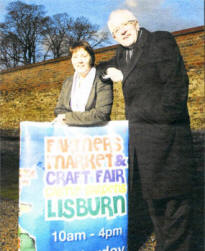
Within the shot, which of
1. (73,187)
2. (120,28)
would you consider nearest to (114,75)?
(120,28)

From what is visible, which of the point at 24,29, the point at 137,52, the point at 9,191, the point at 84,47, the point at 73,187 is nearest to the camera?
the point at 73,187

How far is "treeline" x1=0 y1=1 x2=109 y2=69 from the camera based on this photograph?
317 centimetres

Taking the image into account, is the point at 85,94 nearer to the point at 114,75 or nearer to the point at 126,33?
the point at 114,75

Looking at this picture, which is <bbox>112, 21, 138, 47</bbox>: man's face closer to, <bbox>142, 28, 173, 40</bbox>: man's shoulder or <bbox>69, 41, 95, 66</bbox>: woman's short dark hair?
<bbox>142, 28, 173, 40</bbox>: man's shoulder

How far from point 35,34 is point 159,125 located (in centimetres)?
149

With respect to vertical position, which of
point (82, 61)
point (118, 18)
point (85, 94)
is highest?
point (118, 18)

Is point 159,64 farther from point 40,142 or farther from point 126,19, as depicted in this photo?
point 40,142

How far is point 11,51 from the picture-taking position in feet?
11.6

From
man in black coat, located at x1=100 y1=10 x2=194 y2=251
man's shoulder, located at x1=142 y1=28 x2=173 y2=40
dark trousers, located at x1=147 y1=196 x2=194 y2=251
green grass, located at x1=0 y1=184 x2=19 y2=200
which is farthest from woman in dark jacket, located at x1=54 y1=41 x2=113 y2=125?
green grass, located at x1=0 y1=184 x2=19 y2=200

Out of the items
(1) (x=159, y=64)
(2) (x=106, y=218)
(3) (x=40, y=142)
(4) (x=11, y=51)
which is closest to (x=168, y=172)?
(2) (x=106, y=218)

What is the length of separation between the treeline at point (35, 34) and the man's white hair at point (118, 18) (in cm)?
13

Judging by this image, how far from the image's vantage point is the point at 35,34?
340 cm

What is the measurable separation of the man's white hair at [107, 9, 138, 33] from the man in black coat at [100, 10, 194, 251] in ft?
0.08

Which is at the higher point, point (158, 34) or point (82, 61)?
point (158, 34)
